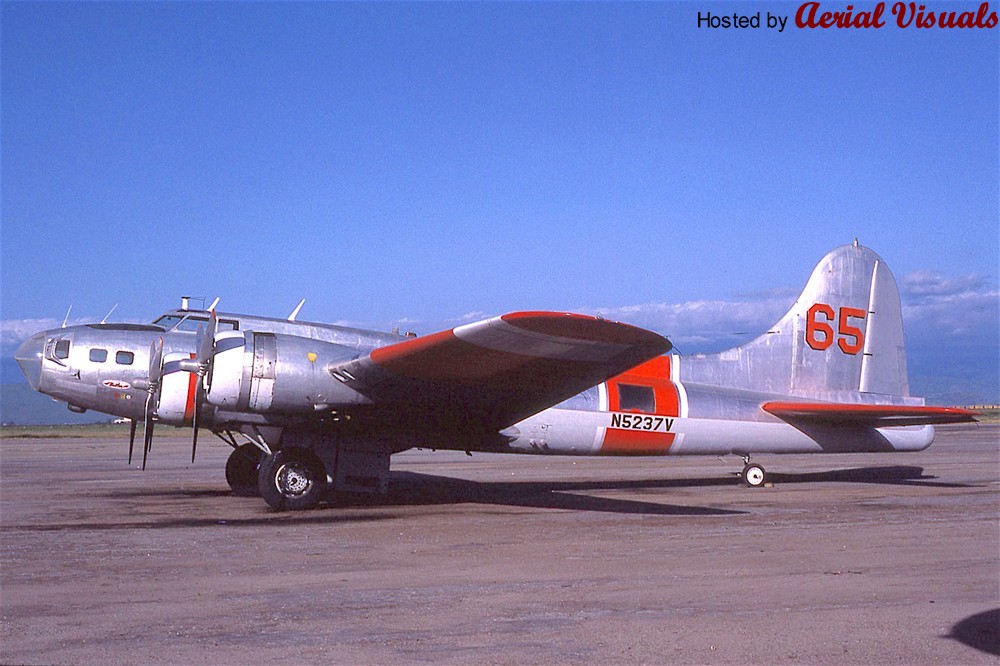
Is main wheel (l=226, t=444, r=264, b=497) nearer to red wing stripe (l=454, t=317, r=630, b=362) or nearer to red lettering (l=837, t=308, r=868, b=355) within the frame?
red wing stripe (l=454, t=317, r=630, b=362)

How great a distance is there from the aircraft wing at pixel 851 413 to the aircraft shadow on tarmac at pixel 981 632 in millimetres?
8881

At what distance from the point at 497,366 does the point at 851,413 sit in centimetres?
737

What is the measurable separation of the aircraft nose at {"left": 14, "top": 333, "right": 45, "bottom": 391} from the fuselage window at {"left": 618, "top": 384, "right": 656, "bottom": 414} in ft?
28.7

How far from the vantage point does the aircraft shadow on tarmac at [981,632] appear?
5.53 meters

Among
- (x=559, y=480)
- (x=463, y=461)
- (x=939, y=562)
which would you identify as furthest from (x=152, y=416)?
(x=463, y=461)

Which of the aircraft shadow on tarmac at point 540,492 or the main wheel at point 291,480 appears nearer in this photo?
the main wheel at point 291,480

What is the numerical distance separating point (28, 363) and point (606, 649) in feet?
34.7

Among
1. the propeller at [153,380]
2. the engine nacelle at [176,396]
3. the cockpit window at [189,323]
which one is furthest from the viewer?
the cockpit window at [189,323]

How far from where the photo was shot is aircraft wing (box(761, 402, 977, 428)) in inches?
586

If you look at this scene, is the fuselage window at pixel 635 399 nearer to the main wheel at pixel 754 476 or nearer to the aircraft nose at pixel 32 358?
the main wheel at pixel 754 476

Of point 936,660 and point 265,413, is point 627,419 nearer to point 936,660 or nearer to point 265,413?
point 265,413

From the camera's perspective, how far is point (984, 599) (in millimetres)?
6797

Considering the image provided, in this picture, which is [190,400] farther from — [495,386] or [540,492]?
[540,492]

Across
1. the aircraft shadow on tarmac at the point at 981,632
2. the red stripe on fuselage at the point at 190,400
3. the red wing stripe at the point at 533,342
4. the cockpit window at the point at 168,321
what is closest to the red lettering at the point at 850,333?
the red wing stripe at the point at 533,342
